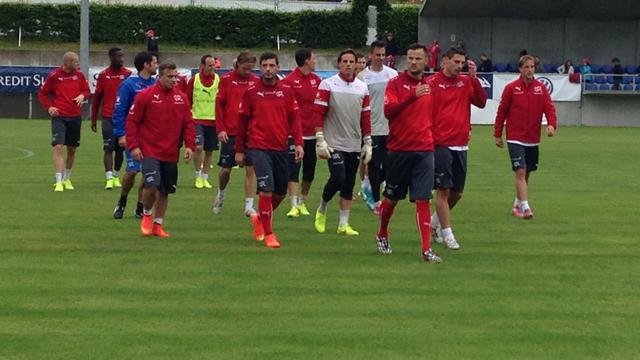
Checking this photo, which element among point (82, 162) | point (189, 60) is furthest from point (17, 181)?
point (189, 60)

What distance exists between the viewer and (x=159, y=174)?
14391mm

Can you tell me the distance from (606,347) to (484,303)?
174 centimetres

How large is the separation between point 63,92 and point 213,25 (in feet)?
116

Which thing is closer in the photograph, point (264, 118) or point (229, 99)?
point (264, 118)

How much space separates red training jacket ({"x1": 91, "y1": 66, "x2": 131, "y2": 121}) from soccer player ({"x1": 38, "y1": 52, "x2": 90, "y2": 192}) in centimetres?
70

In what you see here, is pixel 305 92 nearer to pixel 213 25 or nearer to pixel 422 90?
pixel 422 90

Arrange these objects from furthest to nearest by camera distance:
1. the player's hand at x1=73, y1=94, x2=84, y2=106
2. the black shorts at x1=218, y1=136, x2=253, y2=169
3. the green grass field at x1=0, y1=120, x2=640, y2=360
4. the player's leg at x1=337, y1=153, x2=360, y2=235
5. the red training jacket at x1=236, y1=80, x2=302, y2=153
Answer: the player's hand at x1=73, y1=94, x2=84, y2=106 → the black shorts at x1=218, y1=136, x2=253, y2=169 → the player's leg at x1=337, y1=153, x2=360, y2=235 → the red training jacket at x1=236, y1=80, x2=302, y2=153 → the green grass field at x1=0, y1=120, x2=640, y2=360

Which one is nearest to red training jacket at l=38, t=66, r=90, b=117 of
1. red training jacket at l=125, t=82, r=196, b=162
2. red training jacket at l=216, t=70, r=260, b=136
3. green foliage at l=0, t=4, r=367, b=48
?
red training jacket at l=216, t=70, r=260, b=136

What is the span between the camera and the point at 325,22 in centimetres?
5534

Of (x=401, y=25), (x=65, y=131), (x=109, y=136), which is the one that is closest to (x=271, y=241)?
(x=109, y=136)

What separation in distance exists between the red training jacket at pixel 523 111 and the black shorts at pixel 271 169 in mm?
4302

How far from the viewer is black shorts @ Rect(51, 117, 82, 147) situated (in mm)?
20016

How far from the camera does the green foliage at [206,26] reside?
5456cm

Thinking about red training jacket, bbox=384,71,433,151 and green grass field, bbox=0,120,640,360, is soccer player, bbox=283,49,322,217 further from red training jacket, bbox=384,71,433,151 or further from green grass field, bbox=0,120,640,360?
red training jacket, bbox=384,71,433,151
